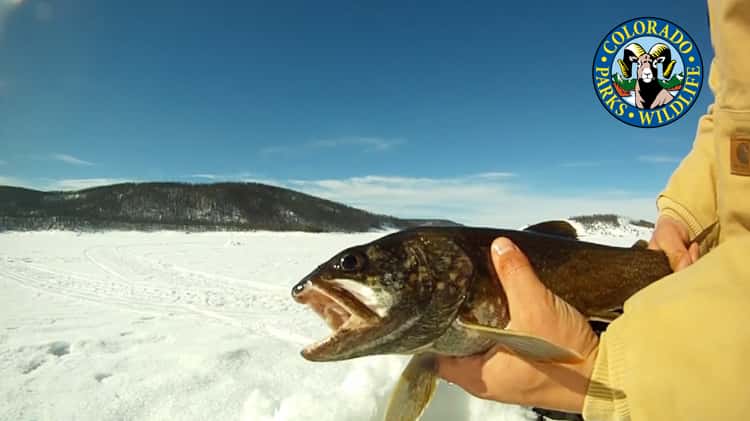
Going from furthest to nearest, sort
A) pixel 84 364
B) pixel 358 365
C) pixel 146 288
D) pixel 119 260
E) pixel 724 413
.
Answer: pixel 119 260 < pixel 146 288 < pixel 84 364 < pixel 358 365 < pixel 724 413

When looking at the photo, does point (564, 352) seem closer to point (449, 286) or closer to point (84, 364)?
point (449, 286)

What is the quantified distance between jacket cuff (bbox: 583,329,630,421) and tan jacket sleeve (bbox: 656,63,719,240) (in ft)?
6.09

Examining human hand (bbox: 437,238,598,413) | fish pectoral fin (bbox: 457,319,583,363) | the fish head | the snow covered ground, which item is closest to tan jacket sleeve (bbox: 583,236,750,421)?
fish pectoral fin (bbox: 457,319,583,363)

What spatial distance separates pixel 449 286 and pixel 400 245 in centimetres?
33

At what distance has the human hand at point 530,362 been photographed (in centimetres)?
176

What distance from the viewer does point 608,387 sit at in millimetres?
1481

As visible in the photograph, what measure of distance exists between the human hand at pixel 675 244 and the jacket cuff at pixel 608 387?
57.4 inches

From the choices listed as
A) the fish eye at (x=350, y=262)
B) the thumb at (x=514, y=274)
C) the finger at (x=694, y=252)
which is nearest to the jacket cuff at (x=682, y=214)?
the finger at (x=694, y=252)

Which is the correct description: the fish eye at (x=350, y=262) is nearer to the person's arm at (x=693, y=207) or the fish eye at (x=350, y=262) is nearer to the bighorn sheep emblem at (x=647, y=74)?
the person's arm at (x=693, y=207)

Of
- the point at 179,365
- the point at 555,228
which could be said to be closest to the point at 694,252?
the point at 555,228

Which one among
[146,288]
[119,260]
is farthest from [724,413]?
[119,260]

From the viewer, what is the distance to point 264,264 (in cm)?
1524

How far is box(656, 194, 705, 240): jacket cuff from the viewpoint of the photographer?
2809 millimetres

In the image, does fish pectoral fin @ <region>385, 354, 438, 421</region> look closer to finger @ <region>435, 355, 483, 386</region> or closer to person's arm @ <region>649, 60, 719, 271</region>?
finger @ <region>435, 355, 483, 386</region>
